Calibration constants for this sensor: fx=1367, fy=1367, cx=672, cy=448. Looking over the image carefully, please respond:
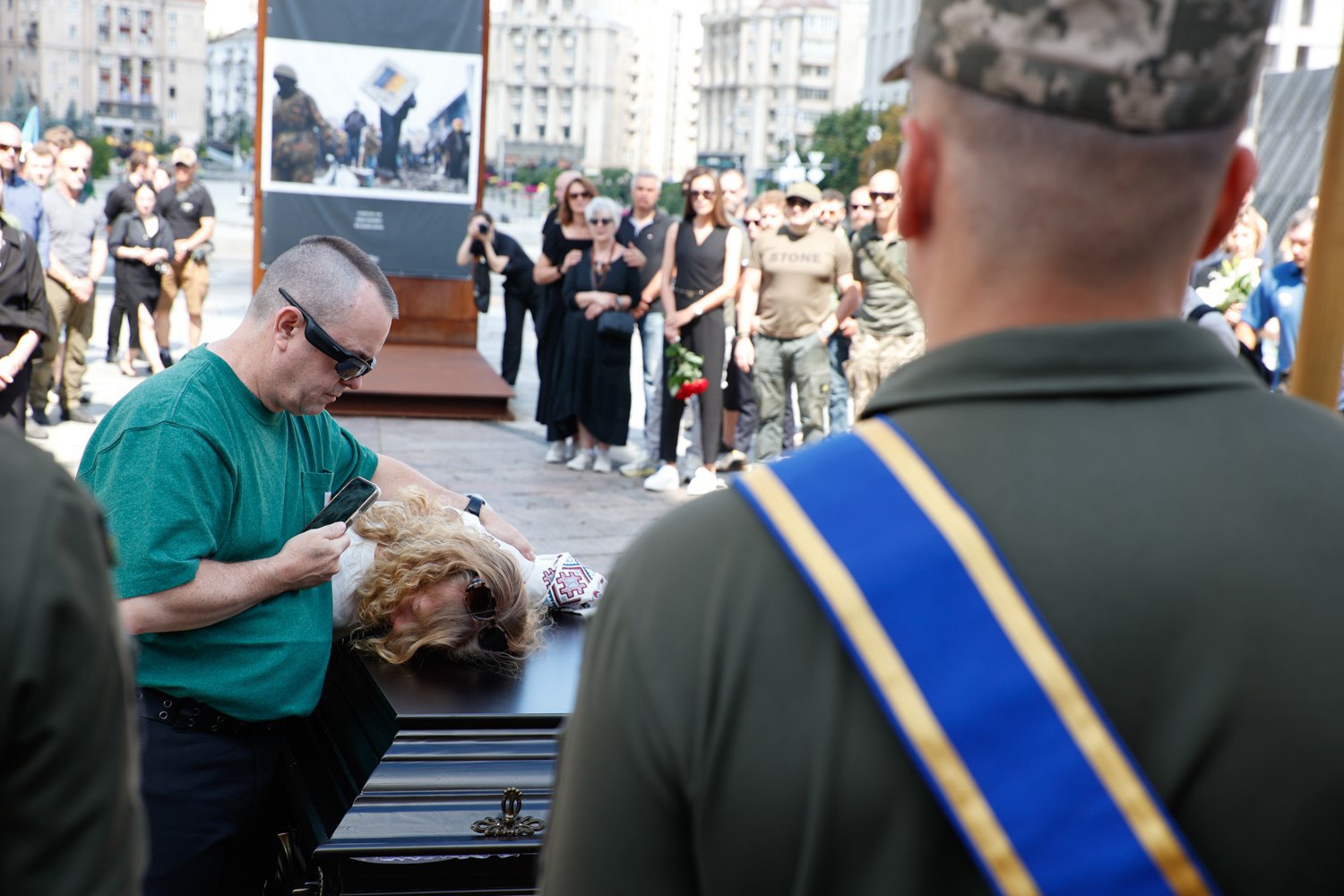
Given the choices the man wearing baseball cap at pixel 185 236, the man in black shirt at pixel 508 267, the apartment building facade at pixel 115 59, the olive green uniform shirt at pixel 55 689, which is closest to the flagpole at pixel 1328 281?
the olive green uniform shirt at pixel 55 689

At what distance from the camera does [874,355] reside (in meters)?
8.99

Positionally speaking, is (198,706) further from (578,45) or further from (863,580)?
(578,45)

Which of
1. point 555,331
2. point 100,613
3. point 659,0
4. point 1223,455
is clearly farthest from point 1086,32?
point 659,0

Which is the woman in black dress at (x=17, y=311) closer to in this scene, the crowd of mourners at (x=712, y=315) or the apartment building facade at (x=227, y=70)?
the crowd of mourners at (x=712, y=315)

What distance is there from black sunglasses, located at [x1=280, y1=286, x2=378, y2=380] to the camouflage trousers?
631 centimetres

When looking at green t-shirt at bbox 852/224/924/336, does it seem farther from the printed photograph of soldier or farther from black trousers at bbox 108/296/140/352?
black trousers at bbox 108/296/140/352

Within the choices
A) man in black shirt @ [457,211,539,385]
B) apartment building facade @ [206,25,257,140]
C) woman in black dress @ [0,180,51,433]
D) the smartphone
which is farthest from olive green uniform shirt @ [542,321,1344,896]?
apartment building facade @ [206,25,257,140]

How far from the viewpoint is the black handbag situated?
902 cm

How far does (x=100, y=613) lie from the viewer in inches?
41.5

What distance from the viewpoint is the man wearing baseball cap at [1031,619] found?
95 cm

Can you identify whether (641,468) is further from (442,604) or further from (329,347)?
(329,347)

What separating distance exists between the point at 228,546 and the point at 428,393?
26.8ft

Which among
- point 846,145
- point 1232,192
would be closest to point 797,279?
point 1232,192

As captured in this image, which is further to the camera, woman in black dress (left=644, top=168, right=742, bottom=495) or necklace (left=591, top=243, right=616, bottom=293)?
necklace (left=591, top=243, right=616, bottom=293)
